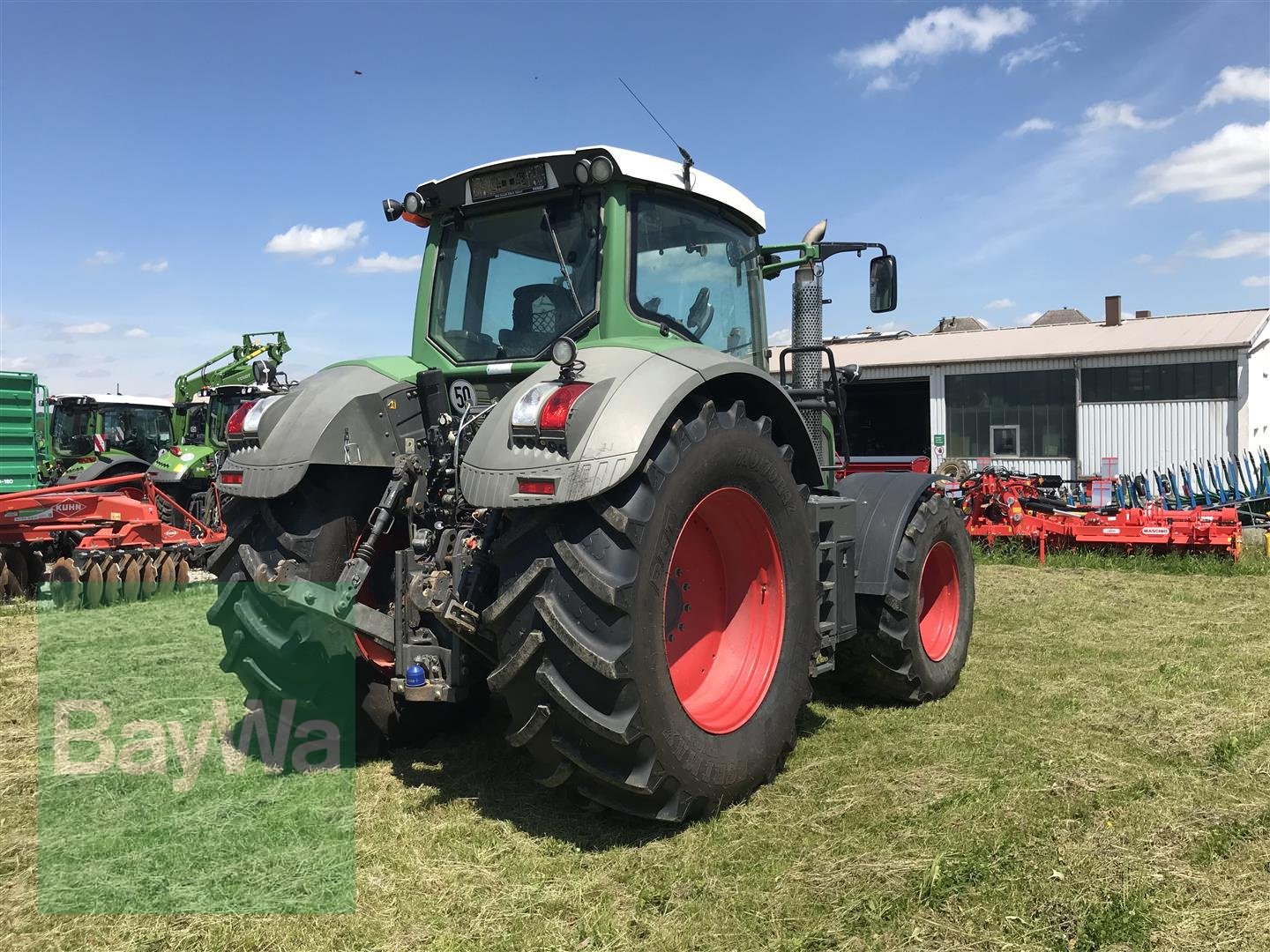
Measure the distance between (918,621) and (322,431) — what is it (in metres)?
3.13

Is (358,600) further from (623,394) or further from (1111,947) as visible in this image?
(1111,947)

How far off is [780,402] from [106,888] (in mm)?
2918

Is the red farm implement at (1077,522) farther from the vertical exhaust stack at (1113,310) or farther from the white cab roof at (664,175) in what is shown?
the vertical exhaust stack at (1113,310)

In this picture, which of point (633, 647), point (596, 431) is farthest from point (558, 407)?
point (633, 647)

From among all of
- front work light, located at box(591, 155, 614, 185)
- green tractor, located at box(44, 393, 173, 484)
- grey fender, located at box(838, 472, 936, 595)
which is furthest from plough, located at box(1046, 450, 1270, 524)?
green tractor, located at box(44, 393, 173, 484)

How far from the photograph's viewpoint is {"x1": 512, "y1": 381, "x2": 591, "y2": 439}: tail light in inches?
117

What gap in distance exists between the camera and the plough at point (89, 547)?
8.59m

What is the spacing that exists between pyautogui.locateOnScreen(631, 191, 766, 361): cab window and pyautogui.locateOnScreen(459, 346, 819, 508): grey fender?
70 centimetres

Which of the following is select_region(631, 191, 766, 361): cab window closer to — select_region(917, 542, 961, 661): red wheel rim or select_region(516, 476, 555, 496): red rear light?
select_region(516, 476, 555, 496): red rear light

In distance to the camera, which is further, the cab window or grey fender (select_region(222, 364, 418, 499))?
the cab window

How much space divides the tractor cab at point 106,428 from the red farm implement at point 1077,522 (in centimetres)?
1308

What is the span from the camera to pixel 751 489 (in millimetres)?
3598

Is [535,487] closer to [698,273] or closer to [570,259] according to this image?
[570,259]

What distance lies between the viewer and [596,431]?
9.71ft
